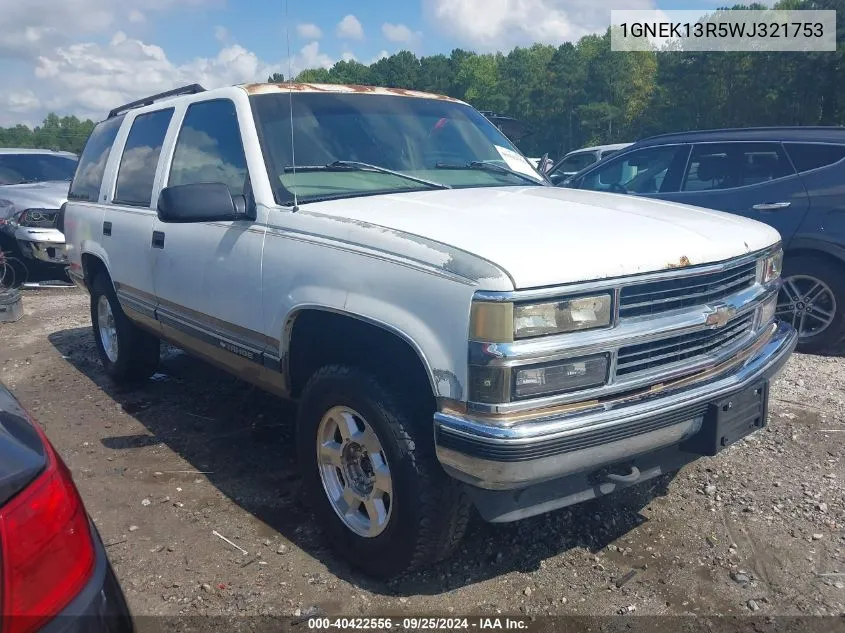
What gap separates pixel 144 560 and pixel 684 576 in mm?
2285

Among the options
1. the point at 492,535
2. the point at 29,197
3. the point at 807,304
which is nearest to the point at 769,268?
the point at 492,535

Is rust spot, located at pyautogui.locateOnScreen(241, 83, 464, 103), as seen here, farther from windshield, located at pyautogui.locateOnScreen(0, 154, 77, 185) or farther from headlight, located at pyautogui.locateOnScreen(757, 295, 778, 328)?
windshield, located at pyautogui.locateOnScreen(0, 154, 77, 185)

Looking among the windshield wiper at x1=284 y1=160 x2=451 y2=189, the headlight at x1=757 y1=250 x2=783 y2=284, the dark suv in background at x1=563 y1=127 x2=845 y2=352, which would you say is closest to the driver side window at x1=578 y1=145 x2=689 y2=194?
the dark suv in background at x1=563 y1=127 x2=845 y2=352

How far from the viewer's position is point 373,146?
143 inches

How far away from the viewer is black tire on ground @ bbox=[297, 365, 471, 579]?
2576 millimetres

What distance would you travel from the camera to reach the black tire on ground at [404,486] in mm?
2576

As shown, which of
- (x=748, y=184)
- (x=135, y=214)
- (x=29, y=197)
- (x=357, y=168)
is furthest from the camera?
(x=29, y=197)

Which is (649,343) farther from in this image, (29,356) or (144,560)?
(29,356)

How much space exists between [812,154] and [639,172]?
152 centimetres

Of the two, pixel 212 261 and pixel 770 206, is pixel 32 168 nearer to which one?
pixel 212 261

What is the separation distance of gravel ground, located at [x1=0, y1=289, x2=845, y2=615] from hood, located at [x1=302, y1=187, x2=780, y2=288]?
1280 millimetres

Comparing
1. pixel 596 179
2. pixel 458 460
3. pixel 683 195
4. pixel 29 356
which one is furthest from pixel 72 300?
pixel 458 460

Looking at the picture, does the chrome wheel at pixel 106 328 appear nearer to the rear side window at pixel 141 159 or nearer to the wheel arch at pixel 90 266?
the wheel arch at pixel 90 266

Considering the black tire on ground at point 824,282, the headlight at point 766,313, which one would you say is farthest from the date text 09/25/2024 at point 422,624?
the black tire on ground at point 824,282
